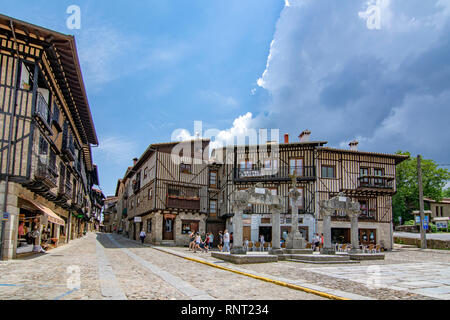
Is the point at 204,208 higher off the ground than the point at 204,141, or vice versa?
the point at 204,141

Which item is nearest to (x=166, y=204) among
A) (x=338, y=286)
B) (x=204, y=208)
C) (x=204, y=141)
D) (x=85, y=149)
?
(x=204, y=208)

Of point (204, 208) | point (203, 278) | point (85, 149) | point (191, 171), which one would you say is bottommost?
point (203, 278)

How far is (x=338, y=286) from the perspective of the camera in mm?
7906

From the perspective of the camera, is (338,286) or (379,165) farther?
(379,165)

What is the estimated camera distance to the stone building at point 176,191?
26.8m

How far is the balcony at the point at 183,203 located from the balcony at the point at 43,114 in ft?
41.8

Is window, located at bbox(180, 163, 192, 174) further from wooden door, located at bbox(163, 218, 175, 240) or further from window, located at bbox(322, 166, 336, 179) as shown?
window, located at bbox(322, 166, 336, 179)

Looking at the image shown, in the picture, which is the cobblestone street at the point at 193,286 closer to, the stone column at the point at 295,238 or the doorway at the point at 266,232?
the stone column at the point at 295,238

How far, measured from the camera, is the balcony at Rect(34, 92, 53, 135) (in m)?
13.3

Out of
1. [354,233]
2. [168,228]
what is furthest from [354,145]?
[168,228]

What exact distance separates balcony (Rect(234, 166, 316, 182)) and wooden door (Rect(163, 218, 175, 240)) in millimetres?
6673

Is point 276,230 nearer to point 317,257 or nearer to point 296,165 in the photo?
point 317,257
